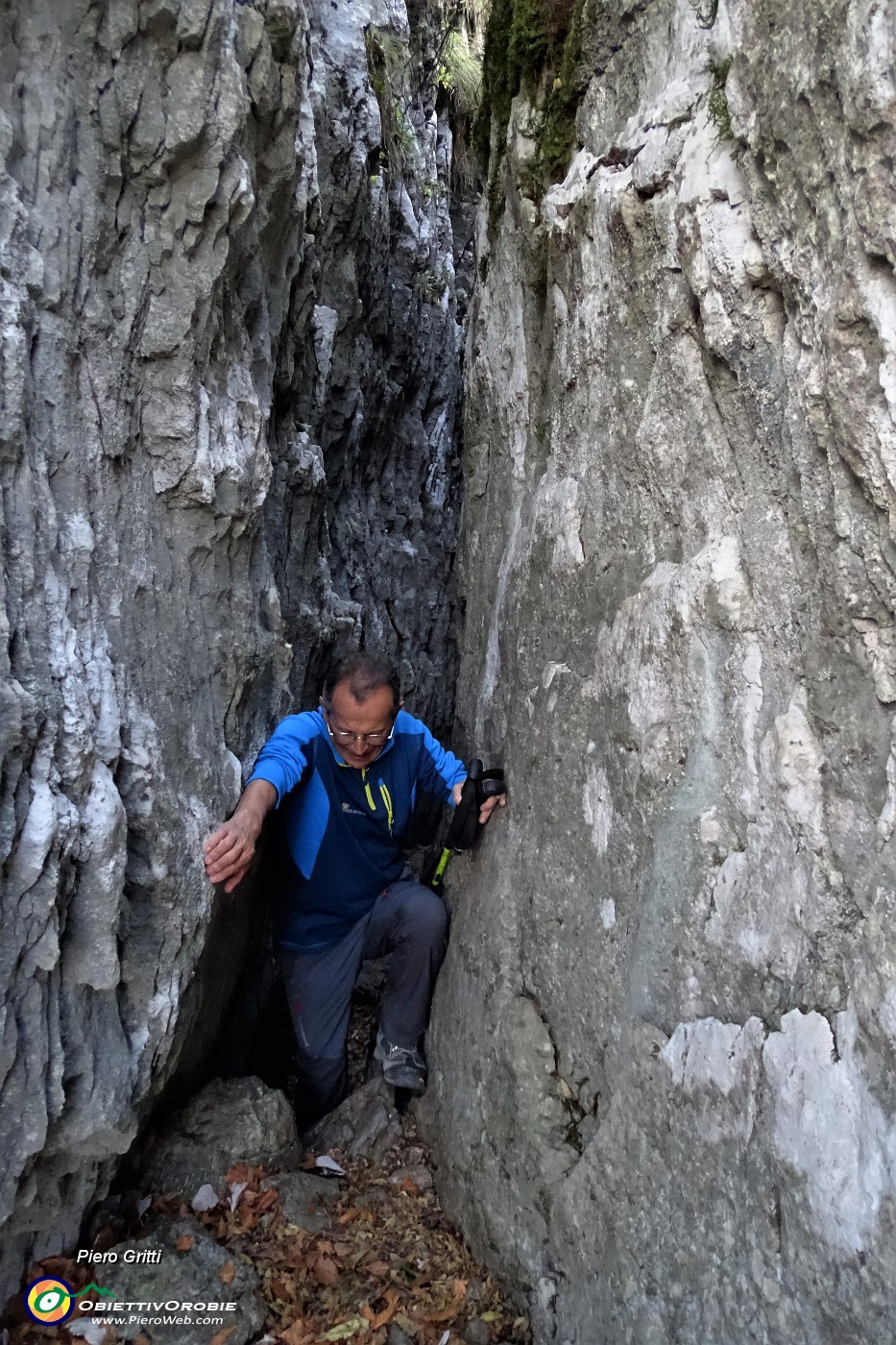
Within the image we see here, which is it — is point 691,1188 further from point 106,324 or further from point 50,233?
point 50,233

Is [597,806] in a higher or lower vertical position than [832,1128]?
higher

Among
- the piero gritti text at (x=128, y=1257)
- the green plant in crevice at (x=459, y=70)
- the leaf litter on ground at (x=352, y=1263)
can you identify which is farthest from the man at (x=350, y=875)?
the green plant in crevice at (x=459, y=70)

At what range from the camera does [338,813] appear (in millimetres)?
4332

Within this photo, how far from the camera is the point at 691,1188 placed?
2.56m

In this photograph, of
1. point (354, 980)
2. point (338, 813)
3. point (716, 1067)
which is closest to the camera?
point (716, 1067)

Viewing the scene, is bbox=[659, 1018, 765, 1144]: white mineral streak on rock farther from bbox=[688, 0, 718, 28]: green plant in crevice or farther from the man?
bbox=[688, 0, 718, 28]: green plant in crevice

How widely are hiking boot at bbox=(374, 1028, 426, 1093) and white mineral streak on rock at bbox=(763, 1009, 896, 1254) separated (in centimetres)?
257

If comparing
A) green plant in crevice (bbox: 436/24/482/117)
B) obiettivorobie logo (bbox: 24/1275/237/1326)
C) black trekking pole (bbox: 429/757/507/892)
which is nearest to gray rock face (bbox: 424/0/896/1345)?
black trekking pole (bbox: 429/757/507/892)

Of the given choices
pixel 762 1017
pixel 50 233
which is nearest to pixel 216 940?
pixel 762 1017

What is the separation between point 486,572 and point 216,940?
2392 mm

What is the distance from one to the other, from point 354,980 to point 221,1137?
96 cm

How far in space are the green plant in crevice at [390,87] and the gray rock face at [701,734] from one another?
140 inches

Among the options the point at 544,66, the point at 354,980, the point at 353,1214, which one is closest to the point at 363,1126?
the point at 353,1214

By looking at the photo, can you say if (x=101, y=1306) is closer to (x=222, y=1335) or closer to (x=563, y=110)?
(x=222, y=1335)
